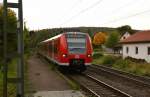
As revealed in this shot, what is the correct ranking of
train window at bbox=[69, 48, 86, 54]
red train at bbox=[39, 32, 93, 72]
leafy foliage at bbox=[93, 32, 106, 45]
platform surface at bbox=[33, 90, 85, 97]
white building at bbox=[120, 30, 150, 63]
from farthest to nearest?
leafy foliage at bbox=[93, 32, 106, 45], white building at bbox=[120, 30, 150, 63], train window at bbox=[69, 48, 86, 54], red train at bbox=[39, 32, 93, 72], platform surface at bbox=[33, 90, 85, 97]

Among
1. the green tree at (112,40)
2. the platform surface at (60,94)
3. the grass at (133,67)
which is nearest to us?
the platform surface at (60,94)

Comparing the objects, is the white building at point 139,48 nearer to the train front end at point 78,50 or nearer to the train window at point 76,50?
the train front end at point 78,50

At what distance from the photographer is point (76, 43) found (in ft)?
79.3

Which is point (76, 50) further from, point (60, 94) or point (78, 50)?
point (60, 94)

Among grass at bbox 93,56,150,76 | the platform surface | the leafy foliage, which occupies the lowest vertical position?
grass at bbox 93,56,150,76

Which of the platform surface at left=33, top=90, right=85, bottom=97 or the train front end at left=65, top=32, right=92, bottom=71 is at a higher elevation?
the train front end at left=65, top=32, right=92, bottom=71

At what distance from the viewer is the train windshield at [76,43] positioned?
2395cm

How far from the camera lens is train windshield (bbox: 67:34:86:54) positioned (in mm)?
23953

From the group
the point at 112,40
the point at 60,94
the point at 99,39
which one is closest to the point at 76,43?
the point at 60,94

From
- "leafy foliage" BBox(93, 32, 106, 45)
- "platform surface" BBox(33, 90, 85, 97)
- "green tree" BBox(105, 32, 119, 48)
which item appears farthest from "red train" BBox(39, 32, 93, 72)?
"leafy foliage" BBox(93, 32, 106, 45)

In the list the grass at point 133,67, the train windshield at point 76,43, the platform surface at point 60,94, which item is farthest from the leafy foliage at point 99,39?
the platform surface at point 60,94

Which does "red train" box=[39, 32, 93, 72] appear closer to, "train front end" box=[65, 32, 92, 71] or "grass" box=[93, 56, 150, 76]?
"train front end" box=[65, 32, 92, 71]

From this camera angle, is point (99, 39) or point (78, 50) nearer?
point (78, 50)

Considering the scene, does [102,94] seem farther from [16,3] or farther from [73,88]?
[16,3]
